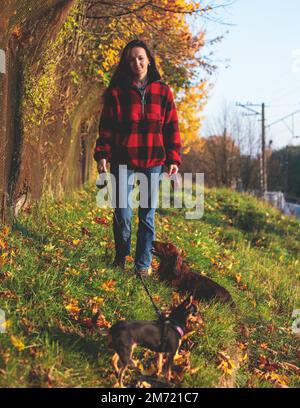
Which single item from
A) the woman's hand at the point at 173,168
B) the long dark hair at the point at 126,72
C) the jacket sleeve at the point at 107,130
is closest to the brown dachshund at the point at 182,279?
the woman's hand at the point at 173,168

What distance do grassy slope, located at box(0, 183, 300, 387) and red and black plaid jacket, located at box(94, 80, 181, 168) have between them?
1.05 m

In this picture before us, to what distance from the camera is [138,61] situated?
4.27 meters

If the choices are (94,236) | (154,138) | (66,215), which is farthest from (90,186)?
(154,138)

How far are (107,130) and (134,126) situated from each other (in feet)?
0.85

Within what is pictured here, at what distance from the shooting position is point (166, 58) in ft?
35.2

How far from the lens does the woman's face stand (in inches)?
168

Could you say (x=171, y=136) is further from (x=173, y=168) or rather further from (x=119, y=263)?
(x=119, y=263)

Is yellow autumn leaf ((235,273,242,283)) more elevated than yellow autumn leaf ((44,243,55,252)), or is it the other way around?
yellow autumn leaf ((44,243,55,252))

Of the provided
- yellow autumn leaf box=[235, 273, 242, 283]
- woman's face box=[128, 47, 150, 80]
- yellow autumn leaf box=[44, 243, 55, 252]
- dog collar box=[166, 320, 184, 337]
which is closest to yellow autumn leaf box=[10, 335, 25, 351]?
dog collar box=[166, 320, 184, 337]

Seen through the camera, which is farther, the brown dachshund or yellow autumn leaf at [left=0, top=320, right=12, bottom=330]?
the brown dachshund

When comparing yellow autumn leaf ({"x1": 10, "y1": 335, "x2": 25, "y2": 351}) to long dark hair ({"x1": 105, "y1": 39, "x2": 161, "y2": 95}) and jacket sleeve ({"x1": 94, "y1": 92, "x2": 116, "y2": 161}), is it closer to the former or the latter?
jacket sleeve ({"x1": 94, "y1": 92, "x2": 116, "y2": 161})

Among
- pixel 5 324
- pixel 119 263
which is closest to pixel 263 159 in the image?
pixel 119 263

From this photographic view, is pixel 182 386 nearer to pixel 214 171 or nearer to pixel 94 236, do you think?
pixel 94 236

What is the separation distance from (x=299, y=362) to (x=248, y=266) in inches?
100
